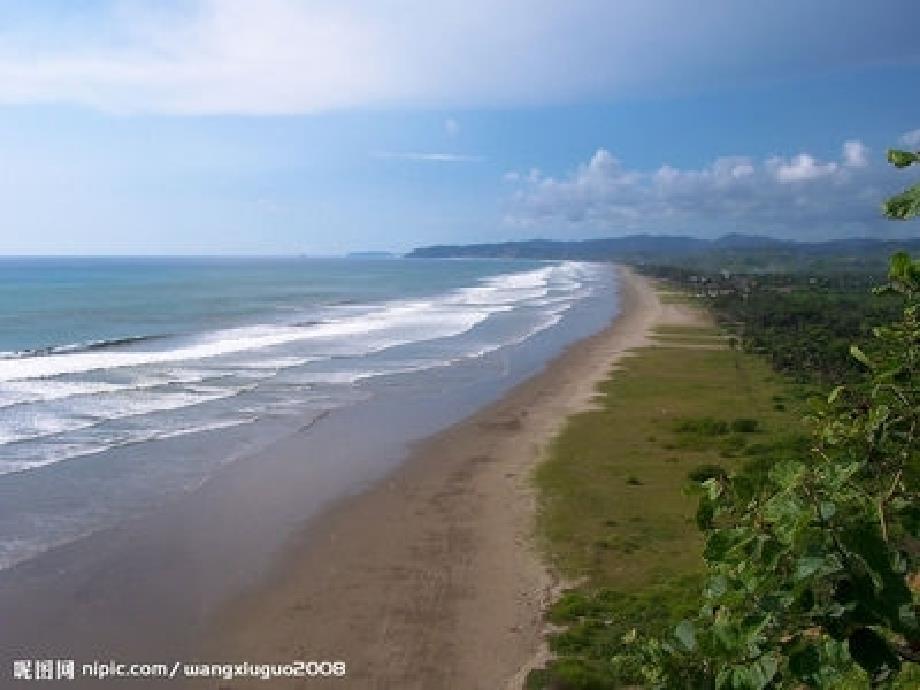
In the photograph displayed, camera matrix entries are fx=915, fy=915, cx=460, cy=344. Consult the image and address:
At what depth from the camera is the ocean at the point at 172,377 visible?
23453mm

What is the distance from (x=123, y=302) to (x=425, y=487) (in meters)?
84.5

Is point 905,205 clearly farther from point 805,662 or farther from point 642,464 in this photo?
point 642,464

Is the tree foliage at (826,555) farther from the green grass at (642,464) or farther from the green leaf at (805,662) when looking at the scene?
the green grass at (642,464)

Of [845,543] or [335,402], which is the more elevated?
[845,543]

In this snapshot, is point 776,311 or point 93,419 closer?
point 93,419

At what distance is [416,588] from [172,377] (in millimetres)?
28767

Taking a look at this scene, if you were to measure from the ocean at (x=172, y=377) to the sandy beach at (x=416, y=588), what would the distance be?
5454mm

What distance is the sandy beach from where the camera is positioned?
1398 centimetres

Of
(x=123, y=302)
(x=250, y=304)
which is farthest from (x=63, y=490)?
(x=123, y=302)

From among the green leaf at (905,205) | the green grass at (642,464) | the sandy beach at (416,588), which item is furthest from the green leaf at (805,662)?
the sandy beach at (416,588)

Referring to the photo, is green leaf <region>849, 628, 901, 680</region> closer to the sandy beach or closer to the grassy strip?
the grassy strip

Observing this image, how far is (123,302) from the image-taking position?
328ft

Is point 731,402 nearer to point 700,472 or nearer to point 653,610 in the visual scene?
point 700,472

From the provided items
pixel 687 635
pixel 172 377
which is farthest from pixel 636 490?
pixel 172 377
